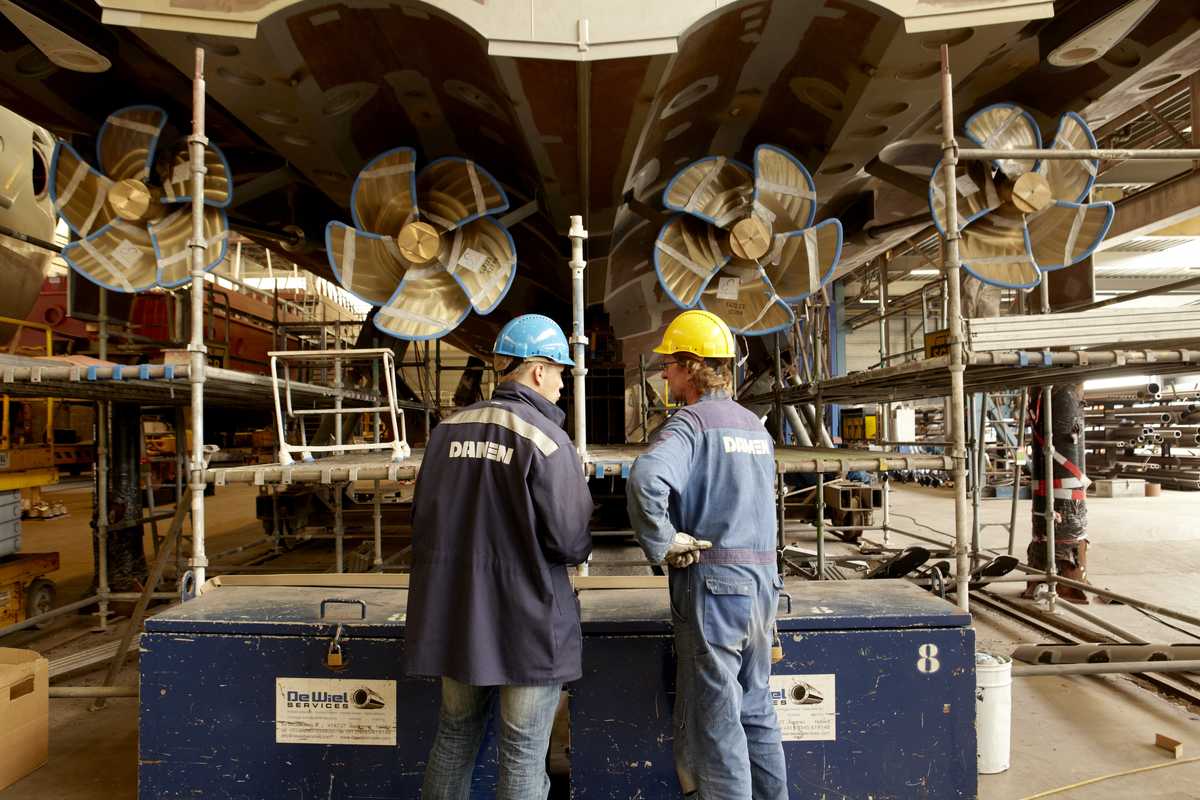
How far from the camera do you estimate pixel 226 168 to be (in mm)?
5004

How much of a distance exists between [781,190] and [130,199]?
5.12 metres

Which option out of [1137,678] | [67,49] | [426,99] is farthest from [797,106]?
[67,49]

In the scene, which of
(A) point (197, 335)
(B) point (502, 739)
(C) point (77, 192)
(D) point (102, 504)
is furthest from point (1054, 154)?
(D) point (102, 504)

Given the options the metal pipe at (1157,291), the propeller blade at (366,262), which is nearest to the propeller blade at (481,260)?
the propeller blade at (366,262)

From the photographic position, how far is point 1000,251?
5.11 metres

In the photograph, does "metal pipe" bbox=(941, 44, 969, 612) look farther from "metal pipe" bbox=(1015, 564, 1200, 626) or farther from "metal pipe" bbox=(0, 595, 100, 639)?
"metal pipe" bbox=(0, 595, 100, 639)

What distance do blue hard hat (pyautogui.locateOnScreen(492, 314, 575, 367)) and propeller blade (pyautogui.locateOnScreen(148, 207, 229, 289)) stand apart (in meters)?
3.44

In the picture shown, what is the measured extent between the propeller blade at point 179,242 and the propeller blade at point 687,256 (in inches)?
137

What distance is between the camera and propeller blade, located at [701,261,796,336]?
5363 millimetres

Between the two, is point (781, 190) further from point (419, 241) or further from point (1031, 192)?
point (419, 241)

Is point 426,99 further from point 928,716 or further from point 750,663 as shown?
point 928,716

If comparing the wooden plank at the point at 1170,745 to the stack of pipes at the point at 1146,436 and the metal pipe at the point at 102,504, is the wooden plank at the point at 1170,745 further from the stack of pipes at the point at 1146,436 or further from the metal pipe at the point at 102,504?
the stack of pipes at the point at 1146,436

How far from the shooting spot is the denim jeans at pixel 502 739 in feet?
7.44

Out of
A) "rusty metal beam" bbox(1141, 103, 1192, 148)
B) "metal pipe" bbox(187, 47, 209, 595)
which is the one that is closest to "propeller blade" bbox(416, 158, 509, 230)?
"metal pipe" bbox(187, 47, 209, 595)
